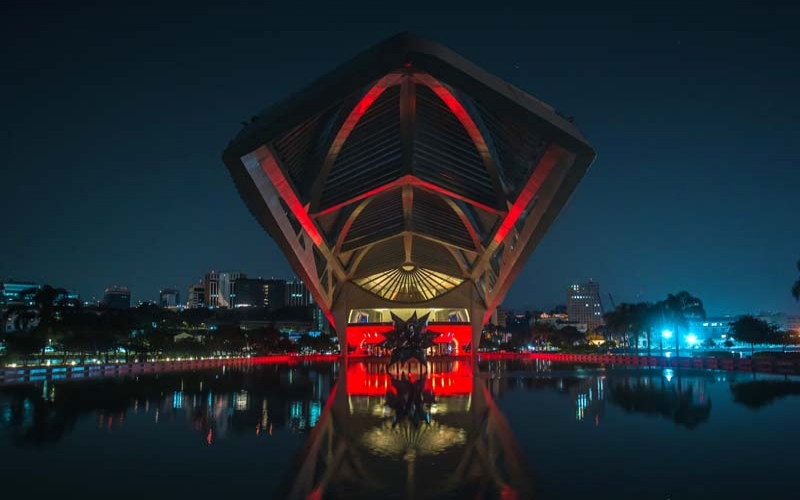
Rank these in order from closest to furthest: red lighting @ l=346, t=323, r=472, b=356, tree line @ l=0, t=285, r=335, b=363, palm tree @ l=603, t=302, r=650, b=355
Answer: tree line @ l=0, t=285, r=335, b=363 → palm tree @ l=603, t=302, r=650, b=355 → red lighting @ l=346, t=323, r=472, b=356

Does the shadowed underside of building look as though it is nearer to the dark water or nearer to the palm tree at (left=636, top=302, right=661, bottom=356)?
the dark water

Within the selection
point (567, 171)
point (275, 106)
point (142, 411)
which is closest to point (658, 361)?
point (567, 171)

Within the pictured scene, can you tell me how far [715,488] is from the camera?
7.97 meters

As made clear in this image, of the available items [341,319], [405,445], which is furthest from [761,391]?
[341,319]

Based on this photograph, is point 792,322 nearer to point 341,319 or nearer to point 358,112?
point 341,319

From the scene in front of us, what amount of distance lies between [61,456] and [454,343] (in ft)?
219

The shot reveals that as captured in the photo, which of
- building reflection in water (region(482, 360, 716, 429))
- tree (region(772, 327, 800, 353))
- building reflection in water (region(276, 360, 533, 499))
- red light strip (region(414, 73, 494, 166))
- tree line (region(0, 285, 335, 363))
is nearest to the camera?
building reflection in water (region(276, 360, 533, 499))

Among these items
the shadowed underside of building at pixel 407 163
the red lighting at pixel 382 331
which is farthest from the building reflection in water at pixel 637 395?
the red lighting at pixel 382 331

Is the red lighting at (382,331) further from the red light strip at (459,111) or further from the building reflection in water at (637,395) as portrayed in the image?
the building reflection in water at (637,395)

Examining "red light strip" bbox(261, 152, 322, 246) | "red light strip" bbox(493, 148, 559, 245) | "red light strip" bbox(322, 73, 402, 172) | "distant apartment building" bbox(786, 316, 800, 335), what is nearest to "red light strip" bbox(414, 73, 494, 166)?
"red light strip" bbox(322, 73, 402, 172)

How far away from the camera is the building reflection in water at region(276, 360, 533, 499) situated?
7.80 meters

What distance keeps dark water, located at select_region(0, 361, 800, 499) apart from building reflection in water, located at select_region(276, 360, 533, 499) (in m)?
0.04

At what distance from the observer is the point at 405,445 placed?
10688 mm

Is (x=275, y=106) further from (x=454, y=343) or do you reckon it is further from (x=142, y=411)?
(x=454, y=343)
